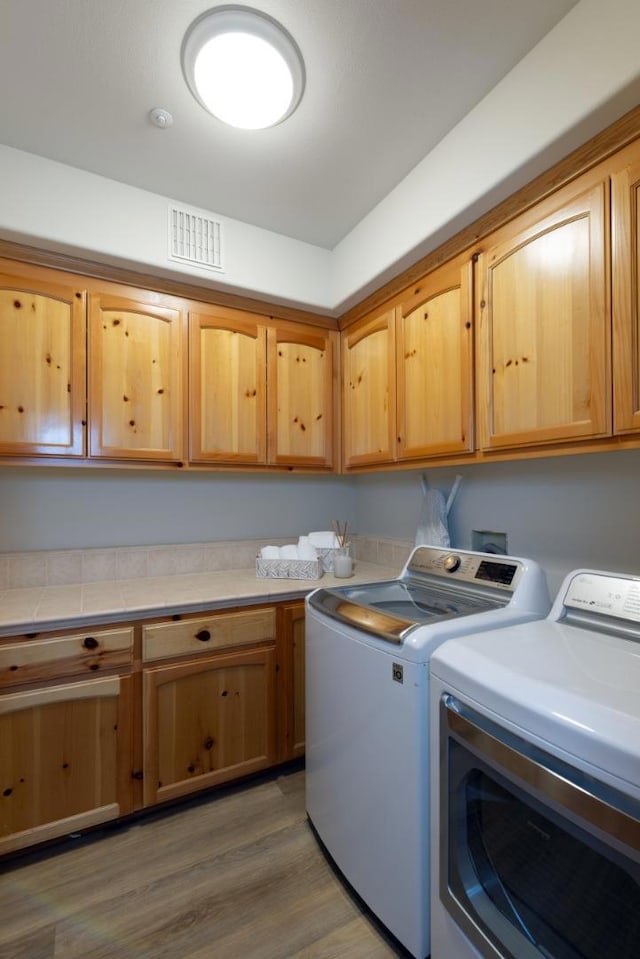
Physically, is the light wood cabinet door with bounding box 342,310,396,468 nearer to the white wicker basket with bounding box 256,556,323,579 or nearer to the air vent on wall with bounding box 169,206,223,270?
the white wicker basket with bounding box 256,556,323,579

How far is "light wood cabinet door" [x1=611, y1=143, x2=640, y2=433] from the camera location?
1146 millimetres

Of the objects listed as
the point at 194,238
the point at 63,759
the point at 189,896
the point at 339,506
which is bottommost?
the point at 189,896

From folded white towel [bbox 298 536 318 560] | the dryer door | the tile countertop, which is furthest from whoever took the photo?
folded white towel [bbox 298 536 318 560]

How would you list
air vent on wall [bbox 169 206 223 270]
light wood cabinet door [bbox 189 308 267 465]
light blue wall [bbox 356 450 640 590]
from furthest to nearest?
1. light wood cabinet door [bbox 189 308 267 465]
2. air vent on wall [bbox 169 206 223 270]
3. light blue wall [bbox 356 450 640 590]

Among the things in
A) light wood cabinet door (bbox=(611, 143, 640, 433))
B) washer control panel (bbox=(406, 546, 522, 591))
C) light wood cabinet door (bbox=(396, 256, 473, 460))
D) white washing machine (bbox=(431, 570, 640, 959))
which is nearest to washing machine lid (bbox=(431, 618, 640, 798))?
white washing machine (bbox=(431, 570, 640, 959))

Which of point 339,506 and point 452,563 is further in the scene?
point 339,506

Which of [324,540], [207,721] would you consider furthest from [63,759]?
[324,540]

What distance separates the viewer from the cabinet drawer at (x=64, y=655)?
1489 mm

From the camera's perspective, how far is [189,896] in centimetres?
140

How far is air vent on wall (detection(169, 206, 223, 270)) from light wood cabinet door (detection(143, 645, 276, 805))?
176cm

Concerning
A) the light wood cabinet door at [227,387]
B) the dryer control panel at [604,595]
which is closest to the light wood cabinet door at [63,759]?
the light wood cabinet door at [227,387]

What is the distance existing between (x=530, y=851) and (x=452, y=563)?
3.06ft

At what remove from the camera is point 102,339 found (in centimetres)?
188

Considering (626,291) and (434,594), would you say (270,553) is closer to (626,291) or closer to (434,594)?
(434,594)
